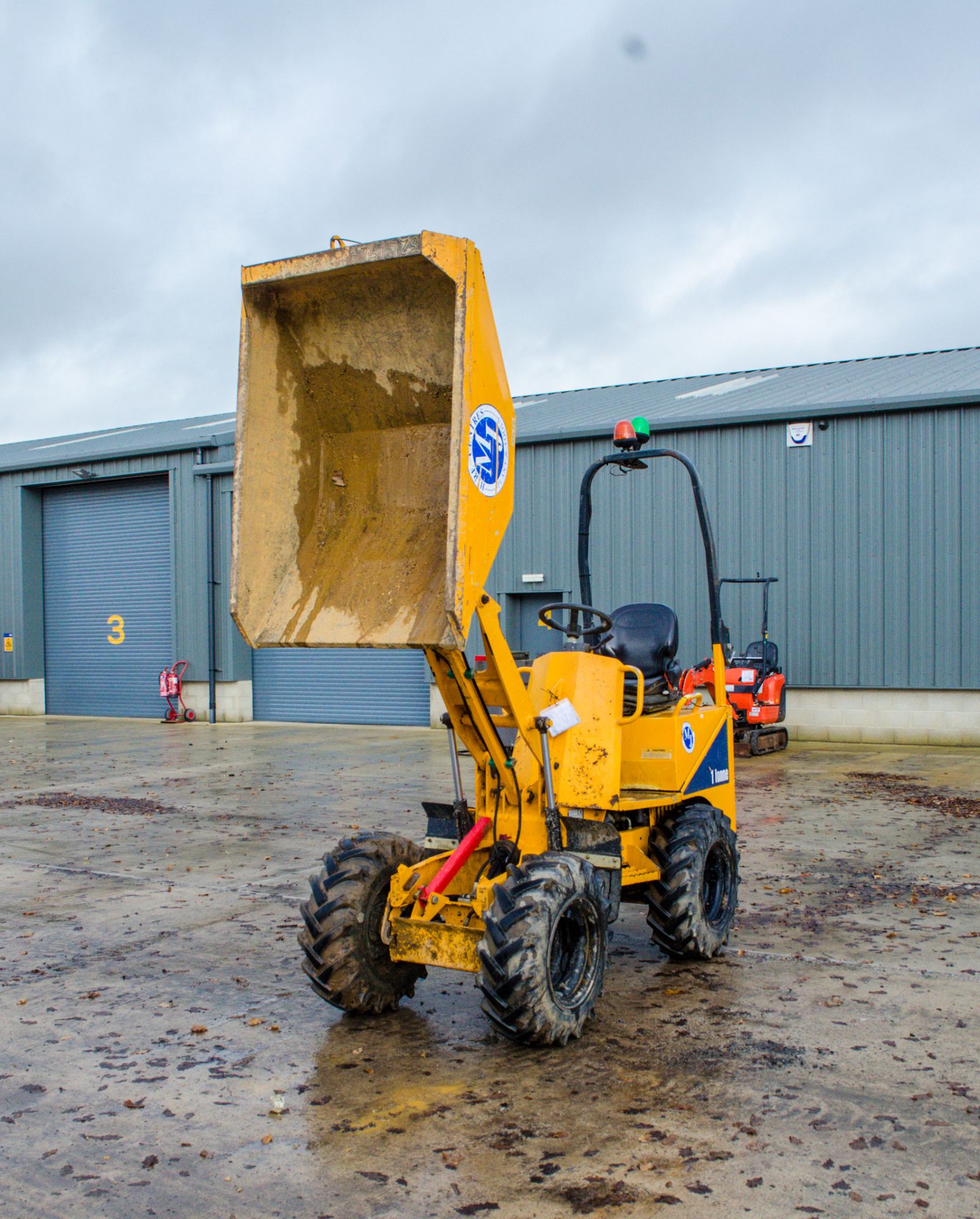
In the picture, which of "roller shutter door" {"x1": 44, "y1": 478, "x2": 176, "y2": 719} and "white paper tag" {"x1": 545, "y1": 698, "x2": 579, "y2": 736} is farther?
"roller shutter door" {"x1": 44, "y1": 478, "x2": 176, "y2": 719}

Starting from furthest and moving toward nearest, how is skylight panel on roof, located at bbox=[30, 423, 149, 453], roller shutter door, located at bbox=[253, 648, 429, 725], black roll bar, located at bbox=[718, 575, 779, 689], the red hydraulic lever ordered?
skylight panel on roof, located at bbox=[30, 423, 149, 453], roller shutter door, located at bbox=[253, 648, 429, 725], black roll bar, located at bbox=[718, 575, 779, 689], the red hydraulic lever

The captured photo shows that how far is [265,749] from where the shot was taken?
16.7m

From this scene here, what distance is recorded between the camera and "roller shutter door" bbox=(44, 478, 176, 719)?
23.1 m

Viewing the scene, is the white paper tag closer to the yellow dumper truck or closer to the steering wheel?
the yellow dumper truck

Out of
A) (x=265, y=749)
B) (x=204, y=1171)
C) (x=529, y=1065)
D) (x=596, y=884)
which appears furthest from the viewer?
(x=265, y=749)

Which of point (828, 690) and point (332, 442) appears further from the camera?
point (828, 690)

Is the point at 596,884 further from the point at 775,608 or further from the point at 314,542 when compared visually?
the point at 775,608

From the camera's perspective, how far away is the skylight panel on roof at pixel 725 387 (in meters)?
20.4

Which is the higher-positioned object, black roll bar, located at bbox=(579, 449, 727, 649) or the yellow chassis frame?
black roll bar, located at bbox=(579, 449, 727, 649)

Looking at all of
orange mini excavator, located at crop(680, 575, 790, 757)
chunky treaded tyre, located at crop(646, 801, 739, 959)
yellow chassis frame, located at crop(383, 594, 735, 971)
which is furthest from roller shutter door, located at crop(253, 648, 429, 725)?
yellow chassis frame, located at crop(383, 594, 735, 971)

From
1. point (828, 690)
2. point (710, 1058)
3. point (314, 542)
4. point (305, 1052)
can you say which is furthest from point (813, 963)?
point (828, 690)

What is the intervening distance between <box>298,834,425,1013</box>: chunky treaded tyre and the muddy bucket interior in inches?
42.2

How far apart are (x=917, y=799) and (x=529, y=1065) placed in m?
7.70

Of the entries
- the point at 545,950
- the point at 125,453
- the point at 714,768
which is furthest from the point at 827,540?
the point at 125,453
